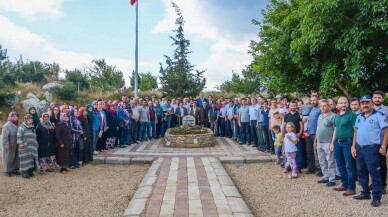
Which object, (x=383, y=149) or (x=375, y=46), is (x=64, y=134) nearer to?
(x=383, y=149)

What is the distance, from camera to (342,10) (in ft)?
34.9

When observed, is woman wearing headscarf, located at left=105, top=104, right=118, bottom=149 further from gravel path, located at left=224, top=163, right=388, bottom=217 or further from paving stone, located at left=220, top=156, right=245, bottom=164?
gravel path, located at left=224, top=163, right=388, bottom=217

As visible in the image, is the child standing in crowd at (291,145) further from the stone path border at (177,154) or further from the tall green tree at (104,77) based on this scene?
the tall green tree at (104,77)

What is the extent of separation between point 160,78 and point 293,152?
52.8 feet

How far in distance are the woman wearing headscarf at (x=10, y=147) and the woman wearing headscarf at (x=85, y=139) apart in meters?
1.63

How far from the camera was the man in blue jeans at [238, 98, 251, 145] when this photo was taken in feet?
41.0

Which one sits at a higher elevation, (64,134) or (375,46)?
(375,46)

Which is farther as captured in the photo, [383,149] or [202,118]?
[202,118]

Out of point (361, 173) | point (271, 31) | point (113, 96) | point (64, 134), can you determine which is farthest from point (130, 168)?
point (113, 96)

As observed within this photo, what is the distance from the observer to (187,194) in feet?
19.1

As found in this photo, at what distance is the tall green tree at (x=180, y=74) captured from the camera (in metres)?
22.1

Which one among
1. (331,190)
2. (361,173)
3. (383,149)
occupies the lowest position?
(331,190)

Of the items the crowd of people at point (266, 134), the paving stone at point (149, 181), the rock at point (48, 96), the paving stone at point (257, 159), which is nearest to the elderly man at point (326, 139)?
the crowd of people at point (266, 134)

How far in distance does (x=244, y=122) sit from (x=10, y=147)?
7.69 m
